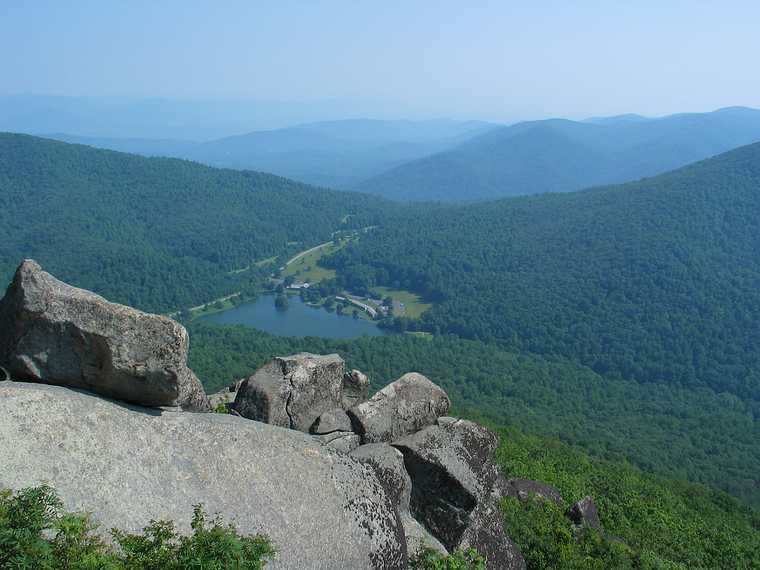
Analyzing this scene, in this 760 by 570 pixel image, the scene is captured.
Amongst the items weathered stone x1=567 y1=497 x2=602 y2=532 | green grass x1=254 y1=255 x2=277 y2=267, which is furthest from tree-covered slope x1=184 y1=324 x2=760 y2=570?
green grass x1=254 y1=255 x2=277 y2=267

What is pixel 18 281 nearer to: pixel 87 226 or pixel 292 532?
pixel 292 532

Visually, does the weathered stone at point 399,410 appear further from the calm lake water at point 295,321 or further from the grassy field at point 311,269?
the grassy field at point 311,269

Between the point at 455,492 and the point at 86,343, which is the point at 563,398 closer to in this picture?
the point at 455,492

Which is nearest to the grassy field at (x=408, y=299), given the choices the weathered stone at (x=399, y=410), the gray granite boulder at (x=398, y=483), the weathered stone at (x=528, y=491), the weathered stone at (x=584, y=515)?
the weathered stone at (x=528, y=491)

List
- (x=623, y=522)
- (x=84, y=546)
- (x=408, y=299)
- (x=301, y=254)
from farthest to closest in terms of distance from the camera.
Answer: (x=301, y=254)
(x=408, y=299)
(x=623, y=522)
(x=84, y=546)

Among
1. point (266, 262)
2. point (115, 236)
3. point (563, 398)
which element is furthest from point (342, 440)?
point (115, 236)

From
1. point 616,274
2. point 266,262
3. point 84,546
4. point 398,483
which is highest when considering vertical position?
point 84,546
